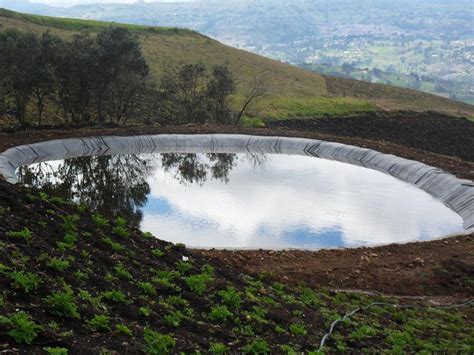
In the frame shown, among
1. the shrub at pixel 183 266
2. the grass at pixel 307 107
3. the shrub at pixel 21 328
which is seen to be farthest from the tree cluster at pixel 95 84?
the shrub at pixel 21 328

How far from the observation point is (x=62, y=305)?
28.5ft

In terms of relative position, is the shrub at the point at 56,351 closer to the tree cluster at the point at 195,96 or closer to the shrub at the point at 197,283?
the shrub at the point at 197,283

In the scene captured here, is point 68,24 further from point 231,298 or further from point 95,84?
point 231,298

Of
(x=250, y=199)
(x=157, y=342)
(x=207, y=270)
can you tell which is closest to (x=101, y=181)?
(x=250, y=199)

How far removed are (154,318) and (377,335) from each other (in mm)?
4836

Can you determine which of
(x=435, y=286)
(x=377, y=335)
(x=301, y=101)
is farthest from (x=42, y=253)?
(x=301, y=101)

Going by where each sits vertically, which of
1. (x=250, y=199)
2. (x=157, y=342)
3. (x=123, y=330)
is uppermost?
(x=250, y=199)

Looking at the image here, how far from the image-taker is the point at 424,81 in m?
164

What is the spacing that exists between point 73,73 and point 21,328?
29.6 m

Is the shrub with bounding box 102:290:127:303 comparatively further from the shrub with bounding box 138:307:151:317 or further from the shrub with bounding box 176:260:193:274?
the shrub with bounding box 176:260:193:274

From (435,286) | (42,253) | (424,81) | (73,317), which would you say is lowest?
(73,317)

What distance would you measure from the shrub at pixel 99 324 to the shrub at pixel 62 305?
9.0 inches

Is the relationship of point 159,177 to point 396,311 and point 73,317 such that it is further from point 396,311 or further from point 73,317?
point 73,317

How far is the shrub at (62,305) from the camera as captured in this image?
8609 millimetres
